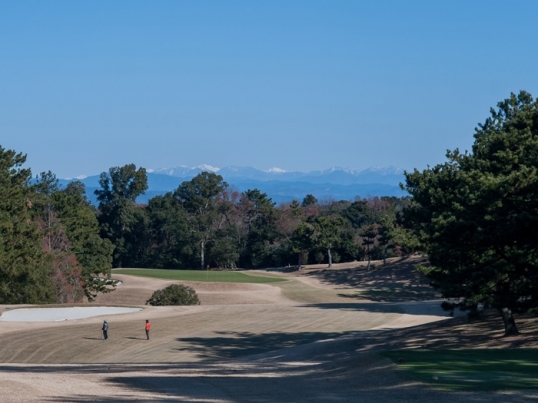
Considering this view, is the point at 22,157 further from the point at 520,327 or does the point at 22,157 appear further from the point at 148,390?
the point at 148,390

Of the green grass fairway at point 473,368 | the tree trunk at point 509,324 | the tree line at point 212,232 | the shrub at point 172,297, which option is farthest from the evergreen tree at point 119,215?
the green grass fairway at point 473,368

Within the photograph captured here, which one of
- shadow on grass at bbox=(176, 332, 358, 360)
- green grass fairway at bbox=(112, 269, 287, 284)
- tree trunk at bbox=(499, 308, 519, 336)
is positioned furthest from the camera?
green grass fairway at bbox=(112, 269, 287, 284)

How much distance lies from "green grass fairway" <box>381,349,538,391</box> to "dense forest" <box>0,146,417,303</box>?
3624 cm

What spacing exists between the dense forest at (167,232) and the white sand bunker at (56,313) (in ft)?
16.4

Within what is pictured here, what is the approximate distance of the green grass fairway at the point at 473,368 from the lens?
16766 millimetres

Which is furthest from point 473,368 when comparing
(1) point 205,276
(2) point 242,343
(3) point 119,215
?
Answer: (3) point 119,215

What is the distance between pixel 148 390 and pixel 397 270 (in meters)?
64.5

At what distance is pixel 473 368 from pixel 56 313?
113ft

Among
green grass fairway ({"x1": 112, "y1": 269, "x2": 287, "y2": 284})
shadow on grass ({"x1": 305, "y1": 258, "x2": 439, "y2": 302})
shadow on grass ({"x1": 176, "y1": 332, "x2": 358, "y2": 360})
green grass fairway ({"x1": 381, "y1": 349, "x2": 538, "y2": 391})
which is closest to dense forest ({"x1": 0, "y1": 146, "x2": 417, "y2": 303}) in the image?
shadow on grass ({"x1": 305, "y1": 258, "x2": 439, "y2": 302})

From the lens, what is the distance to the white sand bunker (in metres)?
47.0

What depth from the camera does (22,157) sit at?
54750 mm

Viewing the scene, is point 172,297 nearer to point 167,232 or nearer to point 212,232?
point 167,232

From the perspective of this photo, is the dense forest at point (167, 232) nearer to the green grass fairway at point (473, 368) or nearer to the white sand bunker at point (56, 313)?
the white sand bunker at point (56, 313)

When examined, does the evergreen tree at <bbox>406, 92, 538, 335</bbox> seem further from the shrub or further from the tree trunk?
the shrub
